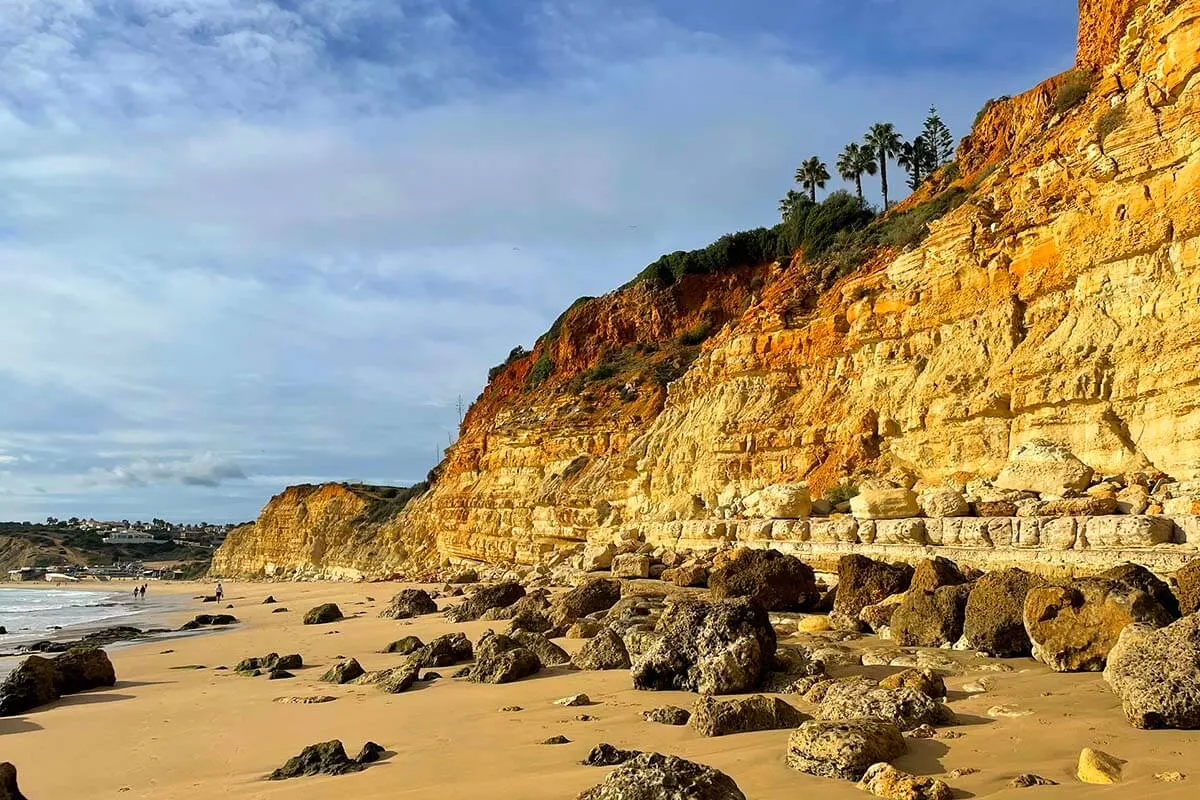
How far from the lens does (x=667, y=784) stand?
4027 millimetres

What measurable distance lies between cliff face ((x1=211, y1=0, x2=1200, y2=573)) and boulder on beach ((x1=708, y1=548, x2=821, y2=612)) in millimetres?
5981

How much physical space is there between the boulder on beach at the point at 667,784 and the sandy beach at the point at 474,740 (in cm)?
71

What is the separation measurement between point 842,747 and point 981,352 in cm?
1534

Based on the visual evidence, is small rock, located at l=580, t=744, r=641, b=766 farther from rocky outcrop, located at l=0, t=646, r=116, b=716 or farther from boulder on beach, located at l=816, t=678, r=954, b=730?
rocky outcrop, located at l=0, t=646, r=116, b=716

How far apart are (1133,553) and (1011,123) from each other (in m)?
30.1

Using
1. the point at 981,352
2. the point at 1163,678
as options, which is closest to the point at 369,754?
the point at 1163,678

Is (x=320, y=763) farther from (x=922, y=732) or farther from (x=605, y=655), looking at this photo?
(x=922, y=732)

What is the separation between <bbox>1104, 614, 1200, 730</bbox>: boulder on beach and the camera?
539 cm

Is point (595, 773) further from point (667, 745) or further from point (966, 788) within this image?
point (966, 788)

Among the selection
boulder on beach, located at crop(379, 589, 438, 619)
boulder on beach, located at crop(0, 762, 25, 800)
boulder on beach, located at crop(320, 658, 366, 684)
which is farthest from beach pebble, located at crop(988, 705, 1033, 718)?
boulder on beach, located at crop(379, 589, 438, 619)

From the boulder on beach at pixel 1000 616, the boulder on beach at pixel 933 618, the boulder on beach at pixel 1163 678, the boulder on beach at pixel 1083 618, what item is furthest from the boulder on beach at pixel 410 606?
the boulder on beach at pixel 1163 678

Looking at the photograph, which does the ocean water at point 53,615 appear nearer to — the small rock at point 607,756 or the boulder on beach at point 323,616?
the boulder on beach at point 323,616

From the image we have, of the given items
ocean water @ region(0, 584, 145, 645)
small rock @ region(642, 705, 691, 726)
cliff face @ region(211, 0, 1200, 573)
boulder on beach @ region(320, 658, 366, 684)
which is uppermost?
cliff face @ region(211, 0, 1200, 573)

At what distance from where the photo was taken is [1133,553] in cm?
1034
